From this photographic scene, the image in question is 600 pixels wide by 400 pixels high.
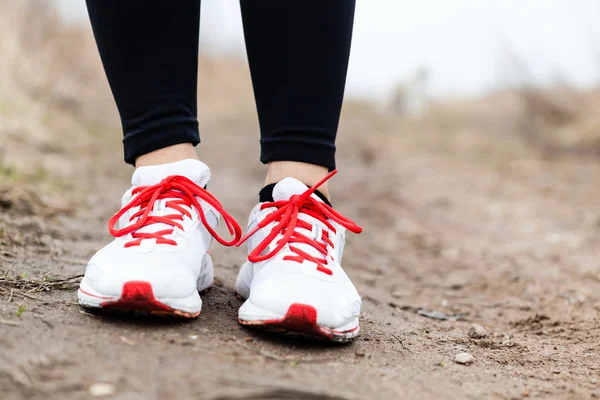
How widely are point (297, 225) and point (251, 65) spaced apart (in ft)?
1.10

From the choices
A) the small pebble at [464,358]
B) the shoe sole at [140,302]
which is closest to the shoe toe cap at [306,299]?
the shoe sole at [140,302]

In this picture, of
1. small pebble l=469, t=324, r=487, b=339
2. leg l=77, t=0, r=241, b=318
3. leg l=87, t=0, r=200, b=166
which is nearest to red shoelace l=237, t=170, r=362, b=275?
leg l=77, t=0, r=241, b=318

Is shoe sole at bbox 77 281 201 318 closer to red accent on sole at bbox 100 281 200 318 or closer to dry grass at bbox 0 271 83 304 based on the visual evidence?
red accent on sole at bbox 100 281 200 318

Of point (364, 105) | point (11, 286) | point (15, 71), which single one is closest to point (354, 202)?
point (11, 286)

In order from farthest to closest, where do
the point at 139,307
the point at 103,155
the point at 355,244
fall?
the point at 103,155 < the point at 355,244 < the point at 139,307

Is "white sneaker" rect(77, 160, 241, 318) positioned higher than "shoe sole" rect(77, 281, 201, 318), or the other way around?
"white sneaker" rect(77, 160, 241, 318)

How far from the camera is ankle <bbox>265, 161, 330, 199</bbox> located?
1085 mm

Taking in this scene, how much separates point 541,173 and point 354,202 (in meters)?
1.48

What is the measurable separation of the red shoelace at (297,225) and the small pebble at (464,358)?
0.29 meters

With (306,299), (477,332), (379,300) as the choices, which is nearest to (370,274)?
(379,300)

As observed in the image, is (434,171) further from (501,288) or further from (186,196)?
(186,196)

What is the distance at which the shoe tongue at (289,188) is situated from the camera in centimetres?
107

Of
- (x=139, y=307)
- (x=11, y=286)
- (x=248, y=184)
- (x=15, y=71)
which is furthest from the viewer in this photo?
(x=15, y=71)

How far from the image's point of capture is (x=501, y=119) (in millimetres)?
6461
